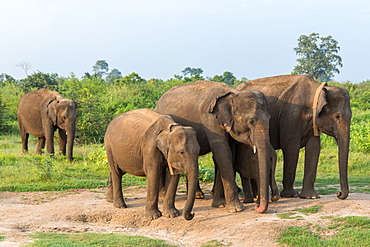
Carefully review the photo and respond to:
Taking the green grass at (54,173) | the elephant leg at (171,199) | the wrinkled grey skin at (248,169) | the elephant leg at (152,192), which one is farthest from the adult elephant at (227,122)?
the green grass at (54,173)

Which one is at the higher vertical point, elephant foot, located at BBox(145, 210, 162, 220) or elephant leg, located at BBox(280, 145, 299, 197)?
elephant leg, located at BBox(280, 145, 299, 197)

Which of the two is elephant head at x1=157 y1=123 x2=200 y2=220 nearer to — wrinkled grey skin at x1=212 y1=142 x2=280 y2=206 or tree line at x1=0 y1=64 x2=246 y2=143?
wrinkled grey skin at x1=212 y1=142 x2=280 y2=206

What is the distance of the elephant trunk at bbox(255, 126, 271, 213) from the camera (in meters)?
8.24

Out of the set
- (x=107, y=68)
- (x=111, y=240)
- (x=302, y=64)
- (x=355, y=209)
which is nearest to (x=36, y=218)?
(x=111, y=240)

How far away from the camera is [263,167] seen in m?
8.27

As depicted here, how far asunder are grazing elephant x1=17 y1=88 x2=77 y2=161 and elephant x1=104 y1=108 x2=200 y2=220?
5882 mm

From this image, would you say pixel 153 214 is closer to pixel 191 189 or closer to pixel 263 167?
pixel 191 189

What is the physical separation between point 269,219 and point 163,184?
8.21 ft

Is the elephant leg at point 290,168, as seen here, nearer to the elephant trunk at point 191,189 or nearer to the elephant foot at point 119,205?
the elephant trunk at point 191,189

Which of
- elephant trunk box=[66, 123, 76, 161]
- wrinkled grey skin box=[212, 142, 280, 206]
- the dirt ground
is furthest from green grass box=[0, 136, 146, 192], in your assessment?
wrinkled grey skin box=[212, 142, 280, 206]

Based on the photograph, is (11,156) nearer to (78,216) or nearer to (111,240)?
(78,216)

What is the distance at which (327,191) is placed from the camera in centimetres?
1045

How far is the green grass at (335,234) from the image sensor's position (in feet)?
23.0

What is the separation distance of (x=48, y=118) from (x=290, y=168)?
350 inches
